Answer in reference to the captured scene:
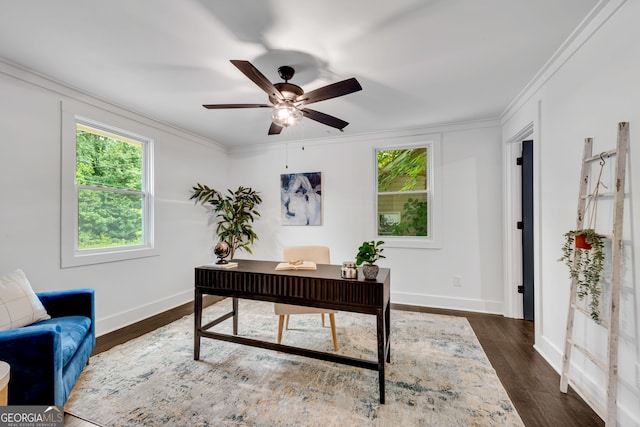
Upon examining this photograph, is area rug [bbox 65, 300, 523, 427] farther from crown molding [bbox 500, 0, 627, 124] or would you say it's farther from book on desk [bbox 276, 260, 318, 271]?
crown molding [bbox 500, 0, 627, 124]

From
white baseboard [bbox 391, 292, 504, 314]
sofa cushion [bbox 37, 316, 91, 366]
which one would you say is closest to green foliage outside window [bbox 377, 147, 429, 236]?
white baseboard [bbox 391, 292, 504, 314]

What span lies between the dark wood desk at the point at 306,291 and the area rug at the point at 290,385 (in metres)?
0.20

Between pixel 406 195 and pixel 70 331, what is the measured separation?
3820 millimetres

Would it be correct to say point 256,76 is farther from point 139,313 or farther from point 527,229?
point 527,229

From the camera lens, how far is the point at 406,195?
13.3 ft

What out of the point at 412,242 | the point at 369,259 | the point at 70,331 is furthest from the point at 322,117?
the point at 70,331

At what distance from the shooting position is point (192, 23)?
178 centimetres

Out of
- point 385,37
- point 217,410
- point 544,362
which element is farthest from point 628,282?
point 217,410

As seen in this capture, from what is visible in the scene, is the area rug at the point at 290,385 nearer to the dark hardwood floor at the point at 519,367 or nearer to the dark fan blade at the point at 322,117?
the dark hardwood floor at the point at 519,367

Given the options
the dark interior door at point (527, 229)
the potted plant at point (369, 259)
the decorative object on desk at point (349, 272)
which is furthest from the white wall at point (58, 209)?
the dark interior door at point (527, 229)

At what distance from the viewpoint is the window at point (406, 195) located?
12.9 ft

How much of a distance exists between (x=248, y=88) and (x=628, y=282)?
10.2 ft

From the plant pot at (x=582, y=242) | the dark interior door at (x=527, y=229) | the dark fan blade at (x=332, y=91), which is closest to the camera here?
the plant pot at (x=582, y=242)

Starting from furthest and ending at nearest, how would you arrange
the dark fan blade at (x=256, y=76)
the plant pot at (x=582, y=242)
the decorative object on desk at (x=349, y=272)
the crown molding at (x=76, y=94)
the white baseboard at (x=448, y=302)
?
the white baseboard at (x=448, y=302) → the crown molding at (x=76, y=94) → the decorative object on desk at (x=349, y=272) → the plant pot at (x=582, y=242) → the dark fan blade at (x=256, y=76)
